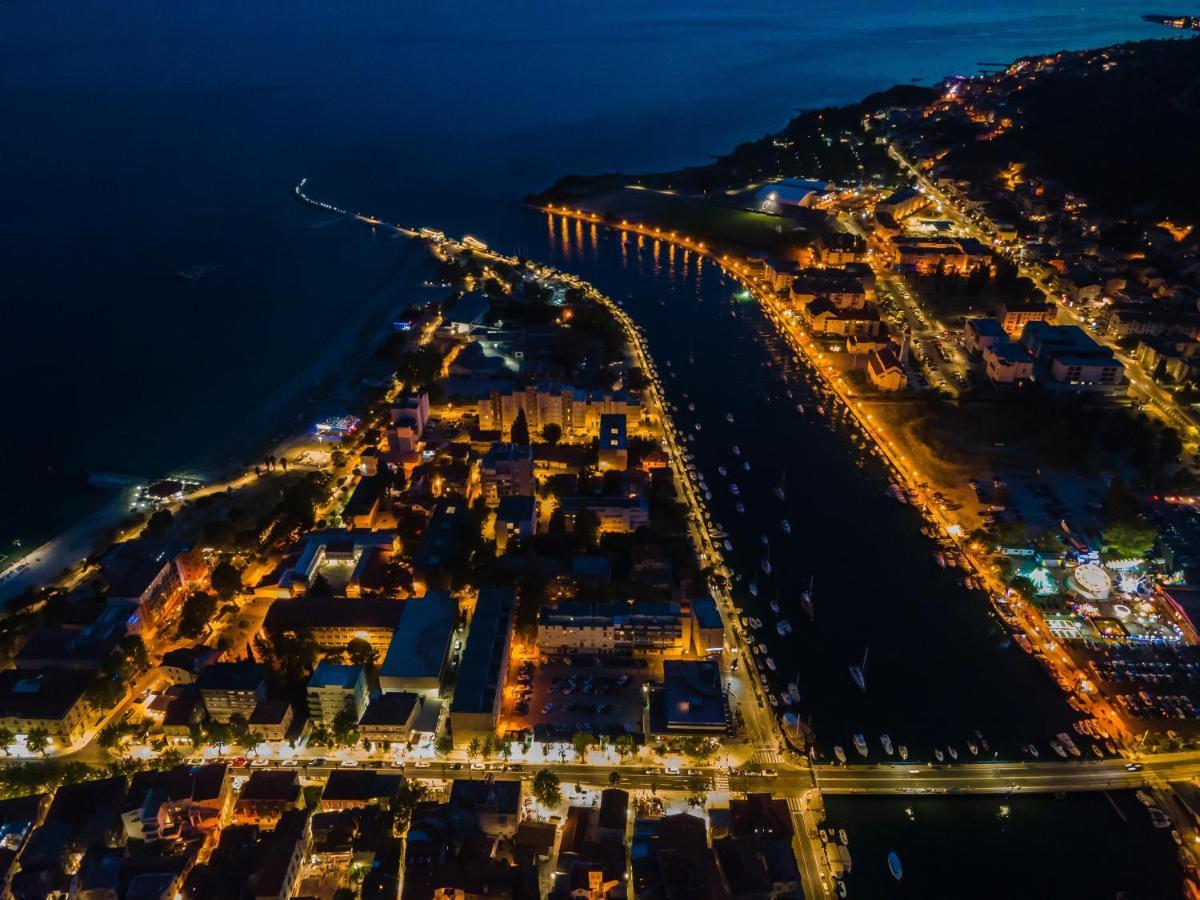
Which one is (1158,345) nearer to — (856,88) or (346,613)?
(346,613)

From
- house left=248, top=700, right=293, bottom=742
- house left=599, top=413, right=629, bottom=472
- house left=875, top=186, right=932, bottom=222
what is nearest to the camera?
house left=248, top=700, right=293, bottom=742


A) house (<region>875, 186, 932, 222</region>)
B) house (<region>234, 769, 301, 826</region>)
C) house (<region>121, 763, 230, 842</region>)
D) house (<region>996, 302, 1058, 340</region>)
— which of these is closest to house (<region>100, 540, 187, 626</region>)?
house (<region>121, 763, 230, 842</region>)

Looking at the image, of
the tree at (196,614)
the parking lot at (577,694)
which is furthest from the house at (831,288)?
the tree at (196,614)

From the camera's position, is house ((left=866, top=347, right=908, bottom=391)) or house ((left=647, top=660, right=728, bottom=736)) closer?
house ((left=647, top=660, right=728, bottom=736))

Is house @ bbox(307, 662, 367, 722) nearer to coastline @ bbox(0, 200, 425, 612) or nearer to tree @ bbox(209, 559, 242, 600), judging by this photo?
tree @ bbox(209, 559, 242, 600)

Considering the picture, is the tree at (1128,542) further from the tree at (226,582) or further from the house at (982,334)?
the tree at (226,582)

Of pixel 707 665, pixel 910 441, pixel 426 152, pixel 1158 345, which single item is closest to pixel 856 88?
pixel 426 152
